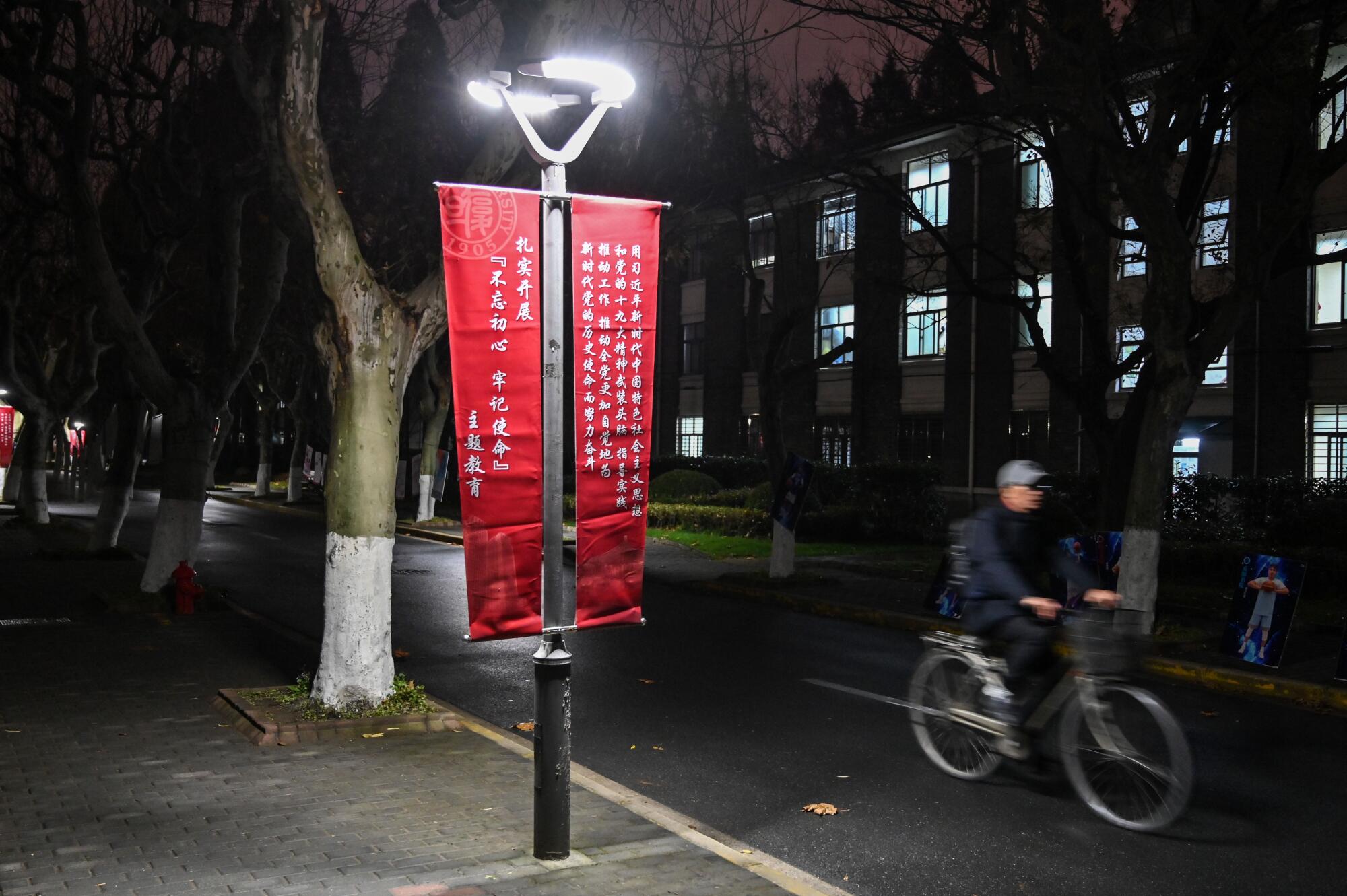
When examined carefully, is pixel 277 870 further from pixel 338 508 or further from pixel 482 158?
pixel 482 158

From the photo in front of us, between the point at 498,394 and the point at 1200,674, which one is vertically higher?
the point at 498,394

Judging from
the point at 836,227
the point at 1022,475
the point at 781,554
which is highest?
the point at 836,227

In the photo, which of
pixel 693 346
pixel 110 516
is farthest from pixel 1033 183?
pixel 110 516

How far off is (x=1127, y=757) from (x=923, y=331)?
2890 cm

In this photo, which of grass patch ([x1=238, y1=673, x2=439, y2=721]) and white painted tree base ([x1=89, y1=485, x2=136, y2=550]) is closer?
grass patch ([x1=238, y1=673, x2=439, y2=721])

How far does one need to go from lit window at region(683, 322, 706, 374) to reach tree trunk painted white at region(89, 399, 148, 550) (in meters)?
25.3

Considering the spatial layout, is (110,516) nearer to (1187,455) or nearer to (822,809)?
(822,809)

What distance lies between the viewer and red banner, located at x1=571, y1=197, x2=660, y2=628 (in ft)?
20.7

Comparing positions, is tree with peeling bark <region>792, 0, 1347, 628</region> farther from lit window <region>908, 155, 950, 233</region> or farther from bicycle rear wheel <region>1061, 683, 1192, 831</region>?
lit window <region>908, 155, 950, 233</region>

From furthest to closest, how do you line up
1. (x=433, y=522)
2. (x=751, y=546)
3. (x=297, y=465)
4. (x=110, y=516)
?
(x=297, y=465) < (x=433, y=522) < (x=751, y=546) < (x=110, y=516)

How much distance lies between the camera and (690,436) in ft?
146

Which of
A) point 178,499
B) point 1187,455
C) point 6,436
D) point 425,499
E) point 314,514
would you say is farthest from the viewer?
point 6,436

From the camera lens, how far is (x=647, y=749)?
842cm

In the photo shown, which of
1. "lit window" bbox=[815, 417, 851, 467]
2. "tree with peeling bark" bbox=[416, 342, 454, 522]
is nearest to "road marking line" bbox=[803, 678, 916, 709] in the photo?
"tree with peeling bark" bbox=[416, 342, 454, 522]
